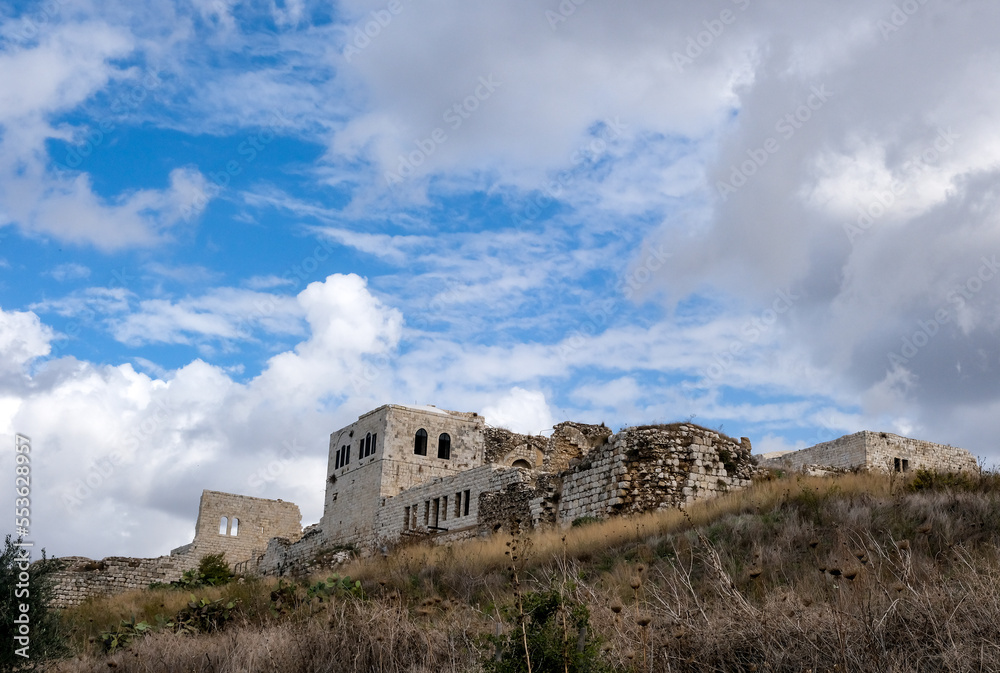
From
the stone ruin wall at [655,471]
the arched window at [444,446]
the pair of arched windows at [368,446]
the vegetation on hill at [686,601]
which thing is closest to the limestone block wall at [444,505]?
the pair of arched windows at [368,446]

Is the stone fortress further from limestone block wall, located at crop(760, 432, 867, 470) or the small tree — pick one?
the small tree

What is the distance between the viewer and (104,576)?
29578 mm

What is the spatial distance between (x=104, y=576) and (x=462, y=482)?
13045 mm

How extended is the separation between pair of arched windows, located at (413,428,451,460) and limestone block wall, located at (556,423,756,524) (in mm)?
18071

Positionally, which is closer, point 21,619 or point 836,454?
point 21,619

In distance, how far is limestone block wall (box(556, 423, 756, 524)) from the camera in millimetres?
17922

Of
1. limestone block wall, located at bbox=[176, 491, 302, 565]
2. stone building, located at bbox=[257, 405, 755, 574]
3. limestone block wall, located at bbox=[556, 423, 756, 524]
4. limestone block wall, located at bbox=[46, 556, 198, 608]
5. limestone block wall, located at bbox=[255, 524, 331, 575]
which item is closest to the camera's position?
limestone block wall, located at bbox=[556, 423, 756, 524]

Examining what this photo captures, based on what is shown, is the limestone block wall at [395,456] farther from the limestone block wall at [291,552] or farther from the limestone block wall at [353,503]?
the limestone block wall at [291,552]

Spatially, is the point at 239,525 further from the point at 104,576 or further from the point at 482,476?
the point at 482,476

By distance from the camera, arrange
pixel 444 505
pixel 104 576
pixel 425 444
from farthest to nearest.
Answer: pixel 425 444, pixel 104 576, pixel 444 505

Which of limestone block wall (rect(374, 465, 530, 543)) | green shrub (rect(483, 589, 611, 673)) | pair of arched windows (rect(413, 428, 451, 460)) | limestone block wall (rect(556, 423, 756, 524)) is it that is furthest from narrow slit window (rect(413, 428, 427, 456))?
green shrub (rect(483, 589, 611, 673))

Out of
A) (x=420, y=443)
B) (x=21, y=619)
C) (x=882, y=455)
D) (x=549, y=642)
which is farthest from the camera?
(x=420, y=443)

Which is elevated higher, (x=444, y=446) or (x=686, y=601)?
(x=444, y=446)

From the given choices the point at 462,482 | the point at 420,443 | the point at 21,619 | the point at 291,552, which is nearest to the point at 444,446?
the point at 420,443
